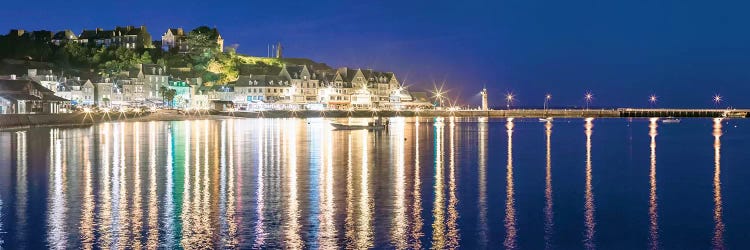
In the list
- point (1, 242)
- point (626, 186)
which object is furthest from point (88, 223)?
point (626, 186)

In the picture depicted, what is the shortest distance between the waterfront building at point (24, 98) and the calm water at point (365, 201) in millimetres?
44431

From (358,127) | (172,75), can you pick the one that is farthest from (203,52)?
(358,127)

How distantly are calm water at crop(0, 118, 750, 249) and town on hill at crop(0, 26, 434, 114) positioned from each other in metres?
88.8

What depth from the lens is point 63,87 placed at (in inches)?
4978

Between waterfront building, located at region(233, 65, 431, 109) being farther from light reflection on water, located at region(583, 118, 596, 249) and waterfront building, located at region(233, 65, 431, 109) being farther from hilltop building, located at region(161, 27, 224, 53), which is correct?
light reflection on water, located at region(583, 118, 596, 249)

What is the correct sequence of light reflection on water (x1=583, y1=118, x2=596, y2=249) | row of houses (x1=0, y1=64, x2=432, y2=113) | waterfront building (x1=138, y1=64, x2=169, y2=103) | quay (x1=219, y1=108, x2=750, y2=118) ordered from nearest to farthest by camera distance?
light reflection on water (x1=583, y1=118, x2=596, y2=249) → row of houses (x1=0, y1=64, x2=432, y2=113) → waterfront building (x1=138, y1=64, x2=169, y2=103) → quay (x1=219, y1=108, x2=750, y2=118)

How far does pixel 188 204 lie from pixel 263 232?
16.2 feet

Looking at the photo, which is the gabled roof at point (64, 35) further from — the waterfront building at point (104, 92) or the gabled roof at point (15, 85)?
the gabled roof at point (15, 85)

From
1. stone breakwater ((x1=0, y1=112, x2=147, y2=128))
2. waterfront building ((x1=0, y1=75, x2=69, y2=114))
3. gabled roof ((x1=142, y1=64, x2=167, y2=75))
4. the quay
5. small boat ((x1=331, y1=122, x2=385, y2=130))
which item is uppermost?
gabled roof ((x1=142, y1=64, x2=167, y2=75))

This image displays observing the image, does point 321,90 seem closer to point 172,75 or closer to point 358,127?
point 172,75

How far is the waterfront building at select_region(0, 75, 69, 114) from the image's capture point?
264 feet

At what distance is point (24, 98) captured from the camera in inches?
3214

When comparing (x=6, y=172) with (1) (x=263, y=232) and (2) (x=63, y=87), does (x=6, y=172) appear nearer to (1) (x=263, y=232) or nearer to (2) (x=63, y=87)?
(1) (x=263, y=232)

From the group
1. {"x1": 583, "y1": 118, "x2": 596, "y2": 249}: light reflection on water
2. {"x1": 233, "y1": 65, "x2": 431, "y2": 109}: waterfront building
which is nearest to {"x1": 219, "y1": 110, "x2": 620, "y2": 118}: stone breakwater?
{"x1": 233, "y1": 65, "x2": 431, "y2": 109}: waterfront building
